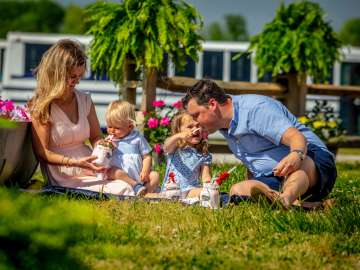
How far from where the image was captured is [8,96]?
20.0m

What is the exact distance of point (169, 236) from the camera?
3.99 m

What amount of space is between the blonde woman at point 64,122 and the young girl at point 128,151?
192 millimetres

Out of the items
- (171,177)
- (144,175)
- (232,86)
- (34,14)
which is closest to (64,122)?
(144,175)

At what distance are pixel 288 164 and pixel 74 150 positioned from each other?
76.0 inches

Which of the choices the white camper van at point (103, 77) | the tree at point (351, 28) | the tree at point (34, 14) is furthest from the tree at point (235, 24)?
the white camper van at point (103, 77)

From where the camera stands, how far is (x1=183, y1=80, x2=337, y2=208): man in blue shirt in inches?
186

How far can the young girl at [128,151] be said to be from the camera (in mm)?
5816

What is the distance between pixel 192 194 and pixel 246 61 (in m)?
15.5

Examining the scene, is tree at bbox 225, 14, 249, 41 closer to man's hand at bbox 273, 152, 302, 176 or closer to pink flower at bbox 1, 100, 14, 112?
pink flower at bbox 1, 100, 14, 112

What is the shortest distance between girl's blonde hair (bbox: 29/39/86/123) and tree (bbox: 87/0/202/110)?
2966mm

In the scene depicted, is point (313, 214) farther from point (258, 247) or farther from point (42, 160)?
point (42, 160)

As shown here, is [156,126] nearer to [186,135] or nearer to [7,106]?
[186,135]

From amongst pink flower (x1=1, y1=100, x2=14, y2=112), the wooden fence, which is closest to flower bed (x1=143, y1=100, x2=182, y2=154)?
the wooden fence

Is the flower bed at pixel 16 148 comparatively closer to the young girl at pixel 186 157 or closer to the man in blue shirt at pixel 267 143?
the young girl at pixel 186 157
